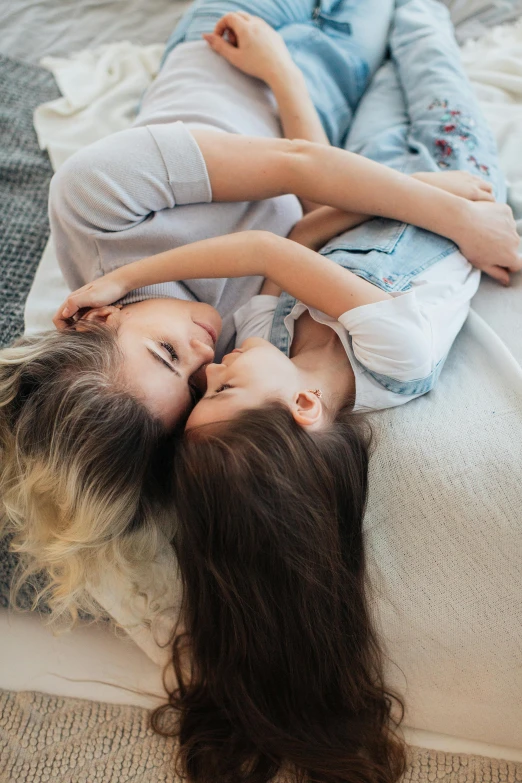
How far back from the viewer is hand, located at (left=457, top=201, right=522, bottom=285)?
37.6 inches

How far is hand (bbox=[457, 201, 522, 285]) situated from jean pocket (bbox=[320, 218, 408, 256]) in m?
0.10

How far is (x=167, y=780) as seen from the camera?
33.0 inches

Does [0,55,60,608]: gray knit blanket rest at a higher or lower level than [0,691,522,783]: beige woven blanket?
higher

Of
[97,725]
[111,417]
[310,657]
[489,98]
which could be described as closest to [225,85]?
[489,98]

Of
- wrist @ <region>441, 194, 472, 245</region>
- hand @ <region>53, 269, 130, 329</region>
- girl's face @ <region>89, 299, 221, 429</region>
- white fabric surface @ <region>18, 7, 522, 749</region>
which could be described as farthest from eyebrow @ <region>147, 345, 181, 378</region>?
wrist @ <region>441, 194, 472, 245</region>

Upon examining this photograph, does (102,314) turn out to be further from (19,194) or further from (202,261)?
(19,194)

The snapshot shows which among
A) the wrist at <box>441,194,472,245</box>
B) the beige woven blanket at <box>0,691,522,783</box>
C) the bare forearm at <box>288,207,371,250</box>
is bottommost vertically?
the beige woven blanket at <box>0,691,522,783</box>

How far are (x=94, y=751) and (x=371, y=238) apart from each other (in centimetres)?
88

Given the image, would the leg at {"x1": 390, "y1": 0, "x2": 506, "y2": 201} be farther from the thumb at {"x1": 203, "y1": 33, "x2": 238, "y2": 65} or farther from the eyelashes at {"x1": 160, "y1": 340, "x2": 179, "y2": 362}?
the eyelashes at {"x1": 160, "y1": 340, "x2": 179, "y2": 362}

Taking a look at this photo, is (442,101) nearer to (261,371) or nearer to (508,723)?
(261,371)

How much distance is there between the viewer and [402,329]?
31.0 inches

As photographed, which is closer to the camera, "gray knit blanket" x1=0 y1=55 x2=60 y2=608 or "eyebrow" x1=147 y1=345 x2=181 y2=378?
"eyebrow" x1=147 y1=345 x2=181 y2=378

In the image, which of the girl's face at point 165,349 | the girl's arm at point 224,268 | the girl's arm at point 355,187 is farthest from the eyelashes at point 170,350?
the girl's arm at point 355,187

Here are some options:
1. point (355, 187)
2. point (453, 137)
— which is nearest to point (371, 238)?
point (355, 187)
